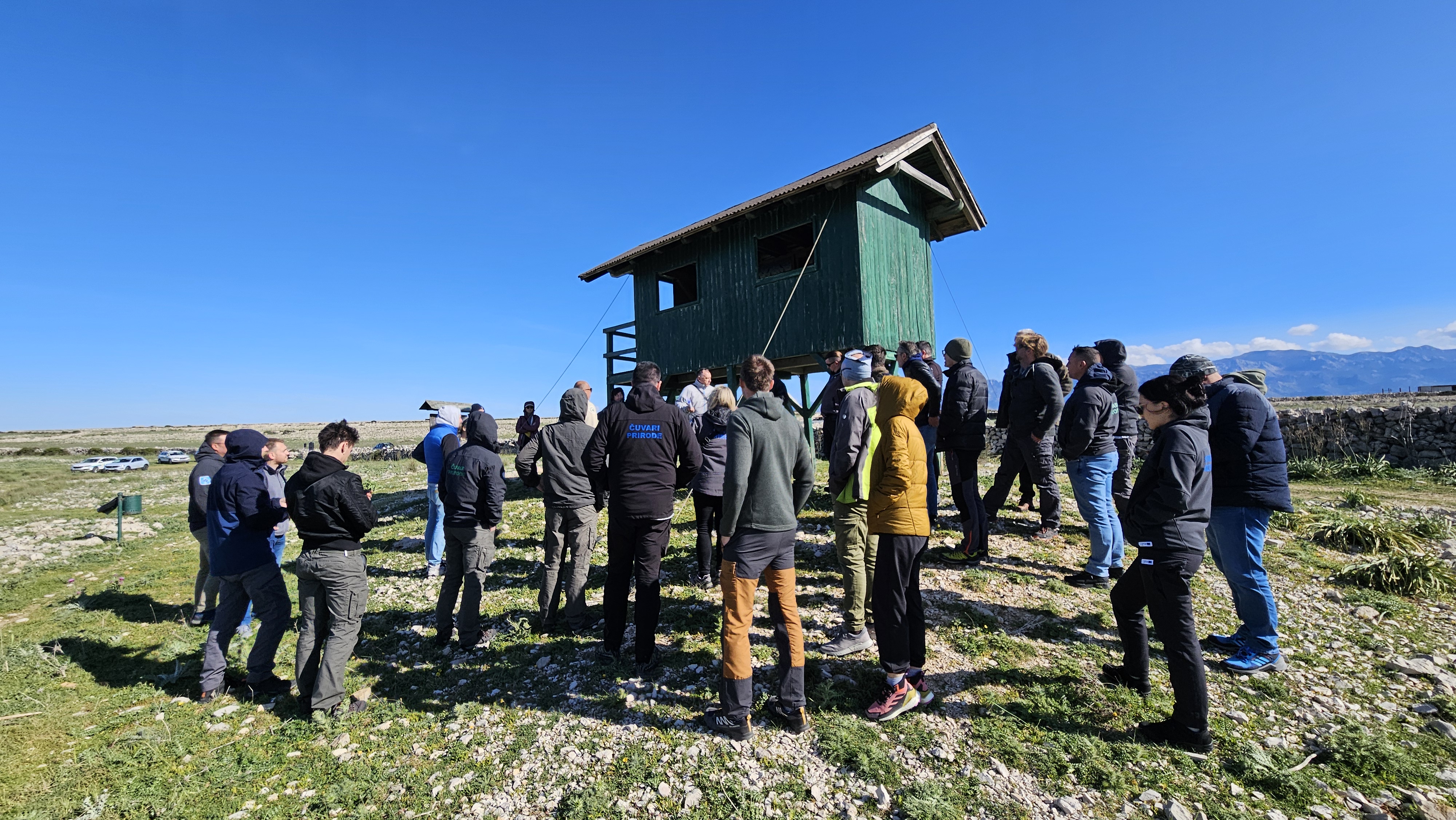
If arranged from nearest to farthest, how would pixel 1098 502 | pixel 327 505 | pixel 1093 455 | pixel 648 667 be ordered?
1. pixel 327 505
2. pixel 648 667
3. pixel 1098 502
4. pixel 1093 455

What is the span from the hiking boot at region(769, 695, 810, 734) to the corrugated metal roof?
998 cm

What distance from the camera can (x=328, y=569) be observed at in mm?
4082

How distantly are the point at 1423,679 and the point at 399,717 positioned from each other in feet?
25.1

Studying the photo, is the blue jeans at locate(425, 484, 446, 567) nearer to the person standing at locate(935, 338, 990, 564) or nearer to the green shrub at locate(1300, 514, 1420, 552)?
the person standing at locate(935, 338, 990, 564)

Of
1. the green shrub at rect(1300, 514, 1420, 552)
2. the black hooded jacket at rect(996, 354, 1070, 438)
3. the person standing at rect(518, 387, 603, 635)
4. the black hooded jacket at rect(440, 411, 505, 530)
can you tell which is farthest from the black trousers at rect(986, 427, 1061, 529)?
the black hooded jacket at rect(440, 411, 505, 530)

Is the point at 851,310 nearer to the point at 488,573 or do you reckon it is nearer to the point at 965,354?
the point at 965,354

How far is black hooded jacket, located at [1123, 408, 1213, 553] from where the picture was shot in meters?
3.31

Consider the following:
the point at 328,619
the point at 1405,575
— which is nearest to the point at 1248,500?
the point at 1405,575

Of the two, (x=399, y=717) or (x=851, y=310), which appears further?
(x=851, y=310)

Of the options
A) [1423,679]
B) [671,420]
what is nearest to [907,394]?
[671,420]

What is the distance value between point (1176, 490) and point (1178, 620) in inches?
30.4

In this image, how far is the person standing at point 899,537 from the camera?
3.63 metres

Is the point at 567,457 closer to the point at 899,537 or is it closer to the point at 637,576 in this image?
the point at 637,576

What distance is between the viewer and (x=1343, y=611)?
5.12 metres
